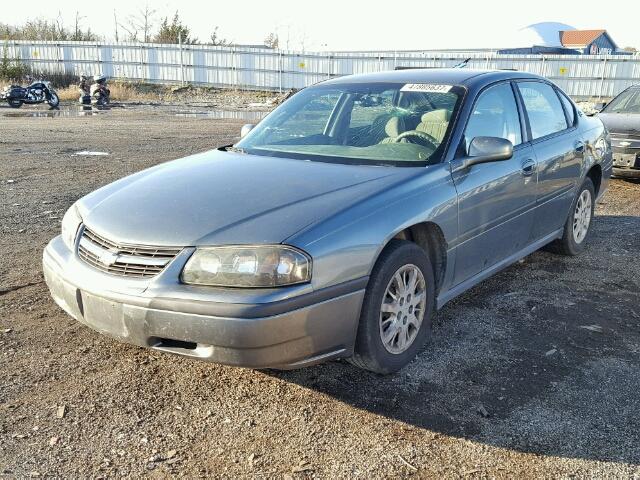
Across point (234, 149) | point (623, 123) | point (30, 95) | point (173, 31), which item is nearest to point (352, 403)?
point (234, 149)

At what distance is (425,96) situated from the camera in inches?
166

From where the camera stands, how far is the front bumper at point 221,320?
2.70 meters

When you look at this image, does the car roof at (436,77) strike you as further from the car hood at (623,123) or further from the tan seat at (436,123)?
the car hood at (623,123)

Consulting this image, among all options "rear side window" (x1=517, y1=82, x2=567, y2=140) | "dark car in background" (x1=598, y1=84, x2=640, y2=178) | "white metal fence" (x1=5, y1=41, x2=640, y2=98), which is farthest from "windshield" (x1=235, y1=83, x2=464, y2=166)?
"white metal fence" (x1=5, y1=41, x2=640, y2=98)

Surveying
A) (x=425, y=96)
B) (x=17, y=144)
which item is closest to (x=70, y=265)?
(x=425, y=96)

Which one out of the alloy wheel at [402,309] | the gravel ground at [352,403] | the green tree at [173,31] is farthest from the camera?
the green tree at [173,31]

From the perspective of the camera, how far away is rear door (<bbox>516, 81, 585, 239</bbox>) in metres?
4.72

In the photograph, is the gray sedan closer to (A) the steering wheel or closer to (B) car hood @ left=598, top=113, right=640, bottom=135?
(A) the steering wheel

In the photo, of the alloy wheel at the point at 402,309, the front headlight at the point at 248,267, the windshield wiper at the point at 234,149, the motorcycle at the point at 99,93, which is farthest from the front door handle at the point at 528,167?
the motorcycle at the point at 99,93

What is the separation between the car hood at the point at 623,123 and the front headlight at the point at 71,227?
7.85 metres

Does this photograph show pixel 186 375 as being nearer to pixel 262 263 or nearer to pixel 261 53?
pixel 262 263

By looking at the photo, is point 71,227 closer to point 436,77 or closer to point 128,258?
point 128,258

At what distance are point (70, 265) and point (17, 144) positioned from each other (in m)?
10.2

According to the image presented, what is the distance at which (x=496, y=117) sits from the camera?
4371mm
